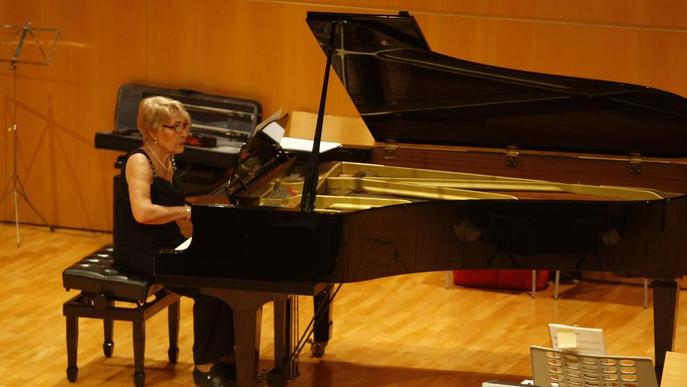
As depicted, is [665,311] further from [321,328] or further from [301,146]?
[301,146]

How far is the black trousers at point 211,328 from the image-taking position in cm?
502

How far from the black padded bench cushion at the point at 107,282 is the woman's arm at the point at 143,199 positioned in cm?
27

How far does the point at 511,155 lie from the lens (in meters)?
5.50

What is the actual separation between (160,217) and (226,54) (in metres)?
2.79

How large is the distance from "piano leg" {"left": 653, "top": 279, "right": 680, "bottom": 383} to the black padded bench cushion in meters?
2.17

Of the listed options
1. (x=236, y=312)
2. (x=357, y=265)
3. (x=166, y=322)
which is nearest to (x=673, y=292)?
(x=357, y=265)

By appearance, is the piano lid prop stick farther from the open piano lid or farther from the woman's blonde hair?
the woman's blonde hair

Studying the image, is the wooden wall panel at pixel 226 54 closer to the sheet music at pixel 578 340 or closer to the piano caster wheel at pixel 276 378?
the piano caster wheel at pixel 276 378

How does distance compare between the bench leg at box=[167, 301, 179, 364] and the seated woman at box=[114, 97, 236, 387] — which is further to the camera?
the bench leg at box=[167, 301, 179, 364]

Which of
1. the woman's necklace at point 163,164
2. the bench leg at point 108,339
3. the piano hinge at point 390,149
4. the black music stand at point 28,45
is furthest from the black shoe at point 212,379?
the black music stand at point 28,45

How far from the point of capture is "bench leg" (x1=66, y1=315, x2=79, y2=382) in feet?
16.9

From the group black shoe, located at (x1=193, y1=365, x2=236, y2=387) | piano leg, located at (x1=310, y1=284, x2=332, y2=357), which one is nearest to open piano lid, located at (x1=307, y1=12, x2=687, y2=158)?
piano leg, located at (x1=310, y1=284, x2=332, y2=357)

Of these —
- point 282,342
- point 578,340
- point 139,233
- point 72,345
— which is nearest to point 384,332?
point 282,342

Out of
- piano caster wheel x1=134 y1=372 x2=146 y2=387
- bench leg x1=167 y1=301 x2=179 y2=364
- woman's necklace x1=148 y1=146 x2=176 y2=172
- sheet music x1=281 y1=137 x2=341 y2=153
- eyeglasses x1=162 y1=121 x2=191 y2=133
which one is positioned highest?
eyeglasses x1=162 y1=121 x2=191 y2=133
